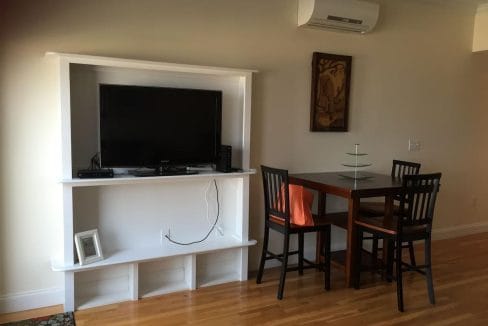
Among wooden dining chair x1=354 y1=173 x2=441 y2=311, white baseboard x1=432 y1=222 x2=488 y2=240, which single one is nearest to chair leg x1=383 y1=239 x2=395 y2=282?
wooden dining chair x1=354 y1=173 x2=441 y2=311

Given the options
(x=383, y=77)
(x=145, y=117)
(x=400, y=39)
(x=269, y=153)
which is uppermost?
(x=400, y=39)

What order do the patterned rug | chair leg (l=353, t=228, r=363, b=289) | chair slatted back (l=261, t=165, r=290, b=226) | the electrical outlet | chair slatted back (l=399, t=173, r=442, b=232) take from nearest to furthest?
the patterned rug → chair slatted back (l=399, t=173, r=442, b=232) → chair slatted back (l=261, t=165, r=290, b=226) → chair leg (l=353, t=228, r=363, b=289) → the electrical outlet

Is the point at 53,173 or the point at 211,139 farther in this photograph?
the point at 211,139

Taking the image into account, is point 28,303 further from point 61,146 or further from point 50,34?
point 50,34

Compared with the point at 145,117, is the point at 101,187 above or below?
below

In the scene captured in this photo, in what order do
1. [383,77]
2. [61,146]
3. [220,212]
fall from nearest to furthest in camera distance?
[61,146] < [220,212] < [383,77]

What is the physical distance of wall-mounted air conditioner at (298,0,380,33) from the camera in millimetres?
3633

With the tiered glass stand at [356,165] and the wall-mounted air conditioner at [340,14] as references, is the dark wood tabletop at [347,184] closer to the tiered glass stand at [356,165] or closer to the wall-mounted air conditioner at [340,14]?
the tiered glass stand at [356,165]

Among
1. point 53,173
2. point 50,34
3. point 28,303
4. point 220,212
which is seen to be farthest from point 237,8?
Answer: point 28,303

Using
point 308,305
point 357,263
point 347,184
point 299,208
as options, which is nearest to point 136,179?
point 299,208

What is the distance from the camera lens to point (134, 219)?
129 inches

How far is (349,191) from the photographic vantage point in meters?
3.23

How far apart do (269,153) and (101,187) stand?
1.45 meters

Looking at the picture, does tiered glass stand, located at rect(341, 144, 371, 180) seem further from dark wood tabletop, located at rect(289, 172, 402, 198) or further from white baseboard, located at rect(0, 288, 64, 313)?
white baseboard, located at rect(0, 288, 64, 313)
